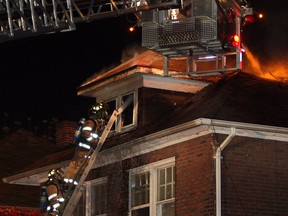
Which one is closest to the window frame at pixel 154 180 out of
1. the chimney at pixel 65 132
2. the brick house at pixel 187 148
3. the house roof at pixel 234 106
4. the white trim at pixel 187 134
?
the brick house at pixel 187 148

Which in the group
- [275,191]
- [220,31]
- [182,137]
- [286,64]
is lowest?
[275,191]

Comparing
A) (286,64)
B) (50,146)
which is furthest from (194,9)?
(50,146)

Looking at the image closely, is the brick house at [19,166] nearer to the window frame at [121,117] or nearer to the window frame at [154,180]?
the window frame at [121,117]

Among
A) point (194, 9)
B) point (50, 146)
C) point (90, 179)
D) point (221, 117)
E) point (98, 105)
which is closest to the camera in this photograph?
point (194, 9)

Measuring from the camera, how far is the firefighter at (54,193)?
16438 mm

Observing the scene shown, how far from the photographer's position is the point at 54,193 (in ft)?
54.4

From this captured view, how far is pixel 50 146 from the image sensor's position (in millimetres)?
27859

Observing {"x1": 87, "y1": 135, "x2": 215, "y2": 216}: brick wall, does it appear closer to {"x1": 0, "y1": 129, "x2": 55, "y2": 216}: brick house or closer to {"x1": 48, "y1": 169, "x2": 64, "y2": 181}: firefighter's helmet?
{"x1": 48, "y1": 169, "x2": 64, "y2": 181}: firefighter's helmet

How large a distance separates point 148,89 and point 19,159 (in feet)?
29.0

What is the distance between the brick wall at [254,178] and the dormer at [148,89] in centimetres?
300

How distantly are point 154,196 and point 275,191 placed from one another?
2546mm

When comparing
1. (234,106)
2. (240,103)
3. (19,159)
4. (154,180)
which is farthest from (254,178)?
(19,159)

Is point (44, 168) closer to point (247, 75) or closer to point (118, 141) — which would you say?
point (118, 141)

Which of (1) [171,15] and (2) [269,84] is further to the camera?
(2) [269,84]
